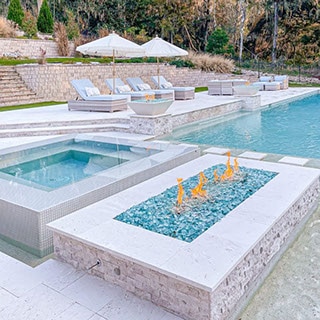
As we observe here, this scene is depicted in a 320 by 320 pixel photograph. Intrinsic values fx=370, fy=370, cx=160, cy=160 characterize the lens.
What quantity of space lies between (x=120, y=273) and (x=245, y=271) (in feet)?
3.06

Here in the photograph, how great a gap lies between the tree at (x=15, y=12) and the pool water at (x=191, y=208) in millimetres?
20244

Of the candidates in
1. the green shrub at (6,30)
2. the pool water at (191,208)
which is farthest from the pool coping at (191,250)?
the green shrub at (6,30)

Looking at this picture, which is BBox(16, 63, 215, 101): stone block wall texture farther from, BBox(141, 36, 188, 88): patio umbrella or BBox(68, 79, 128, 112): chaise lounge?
BBox(141, 36, 188, 88): patio umbrella

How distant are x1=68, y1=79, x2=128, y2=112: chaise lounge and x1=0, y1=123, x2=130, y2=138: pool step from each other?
5.02ft

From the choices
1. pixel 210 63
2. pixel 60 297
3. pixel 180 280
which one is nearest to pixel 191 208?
pixel 180 280

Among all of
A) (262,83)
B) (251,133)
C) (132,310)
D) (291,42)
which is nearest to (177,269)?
(132,310)

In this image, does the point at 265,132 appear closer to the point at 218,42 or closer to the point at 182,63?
the point at 182,63

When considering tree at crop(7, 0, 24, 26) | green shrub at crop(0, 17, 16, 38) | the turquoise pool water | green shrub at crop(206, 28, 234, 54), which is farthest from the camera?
green shrub at crop(206, 28, 234, 54)

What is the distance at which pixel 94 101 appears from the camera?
35.8 ft

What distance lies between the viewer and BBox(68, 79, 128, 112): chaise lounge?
10.8 m

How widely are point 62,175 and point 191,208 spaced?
205 centimetres

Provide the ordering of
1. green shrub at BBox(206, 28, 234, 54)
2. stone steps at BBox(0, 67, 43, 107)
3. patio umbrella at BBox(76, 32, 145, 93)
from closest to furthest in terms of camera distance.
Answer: patio umbrella at BBox(76, 32, 145, 93) < stone steps at BBox(0, 67, 43, 107) < green shrub at BBox(206, 28, 234, 54)

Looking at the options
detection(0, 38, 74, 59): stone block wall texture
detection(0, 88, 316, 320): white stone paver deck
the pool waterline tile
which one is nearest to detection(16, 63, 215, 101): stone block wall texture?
detection(0, 38, 74, 59): stone block wall texture

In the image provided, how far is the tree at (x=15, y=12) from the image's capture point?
2078 cm
